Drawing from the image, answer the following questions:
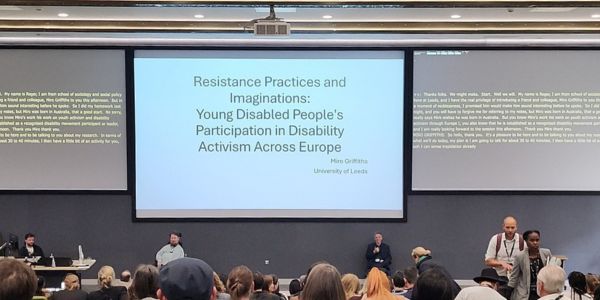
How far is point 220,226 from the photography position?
31.6ft

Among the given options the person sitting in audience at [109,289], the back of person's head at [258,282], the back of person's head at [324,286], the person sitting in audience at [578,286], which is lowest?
the person sitting in audience at [109,289]

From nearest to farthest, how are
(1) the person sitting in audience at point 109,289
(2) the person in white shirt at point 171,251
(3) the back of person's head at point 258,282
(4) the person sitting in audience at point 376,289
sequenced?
(4) the person sitting in audience at point 376,289
(3) the back of person's head at point 258,282
(1) the person sitting in audience at point 109,289
(2) the person in white shirt at point 171,251

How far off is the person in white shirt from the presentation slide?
3.74ft

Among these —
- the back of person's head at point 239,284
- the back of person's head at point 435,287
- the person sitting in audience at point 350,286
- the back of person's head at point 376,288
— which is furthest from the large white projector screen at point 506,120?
the back of person's head at point 435,287

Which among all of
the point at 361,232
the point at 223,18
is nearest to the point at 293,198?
the point at 361,232

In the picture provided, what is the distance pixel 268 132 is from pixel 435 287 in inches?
275

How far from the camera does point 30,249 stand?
29.5ft

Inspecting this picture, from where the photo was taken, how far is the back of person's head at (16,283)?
6.40 feet

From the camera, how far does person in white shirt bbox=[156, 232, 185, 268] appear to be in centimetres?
916

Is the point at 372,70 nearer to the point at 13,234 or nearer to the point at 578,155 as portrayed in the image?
the point at 578,155

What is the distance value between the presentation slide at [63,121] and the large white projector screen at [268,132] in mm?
394

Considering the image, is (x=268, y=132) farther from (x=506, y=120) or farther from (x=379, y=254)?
(x=506, y=120)

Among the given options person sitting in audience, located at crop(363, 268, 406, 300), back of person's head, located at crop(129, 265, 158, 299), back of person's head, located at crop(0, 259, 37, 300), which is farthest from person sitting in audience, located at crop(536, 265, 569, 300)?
back of person's head, located at crop(0, 259, 37, 300)

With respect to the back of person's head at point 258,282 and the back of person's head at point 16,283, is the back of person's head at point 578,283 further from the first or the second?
the back of person's head at point 16,283
